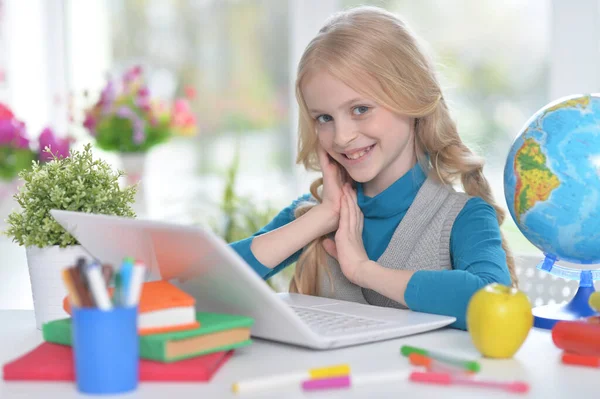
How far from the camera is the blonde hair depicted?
168 cm

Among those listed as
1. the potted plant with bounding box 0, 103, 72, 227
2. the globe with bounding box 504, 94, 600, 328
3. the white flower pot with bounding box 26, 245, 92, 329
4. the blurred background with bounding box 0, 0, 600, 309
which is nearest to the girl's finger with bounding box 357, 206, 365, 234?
the globe with bounding box 504, 94, 600, 328

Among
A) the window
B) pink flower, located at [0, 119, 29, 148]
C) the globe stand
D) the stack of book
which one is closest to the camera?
the stack of book

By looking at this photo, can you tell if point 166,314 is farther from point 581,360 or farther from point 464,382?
point 581,360

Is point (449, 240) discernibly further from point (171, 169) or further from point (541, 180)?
point (171, 169)

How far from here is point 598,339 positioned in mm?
1017

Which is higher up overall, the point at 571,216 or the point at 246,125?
the point at 246,125

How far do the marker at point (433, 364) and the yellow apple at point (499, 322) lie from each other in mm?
98

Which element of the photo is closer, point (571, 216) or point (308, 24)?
point (571, 216)

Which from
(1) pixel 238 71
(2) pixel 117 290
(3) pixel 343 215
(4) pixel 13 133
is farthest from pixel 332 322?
(1) pixel 238 71

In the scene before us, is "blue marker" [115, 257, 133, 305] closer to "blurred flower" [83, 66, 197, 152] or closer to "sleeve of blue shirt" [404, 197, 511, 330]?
"sleeve of blue shirt" [404, 197, 511, 330]

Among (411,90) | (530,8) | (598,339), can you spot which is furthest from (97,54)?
Result: (598,339)

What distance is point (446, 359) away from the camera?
96cm

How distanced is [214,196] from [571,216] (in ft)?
9.72

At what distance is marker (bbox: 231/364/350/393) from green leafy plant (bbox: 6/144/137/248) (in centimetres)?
54
